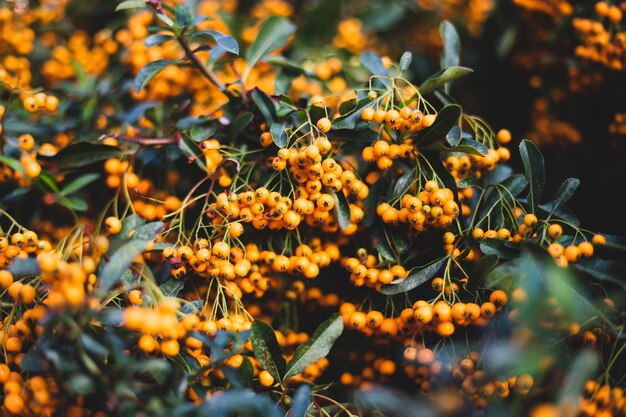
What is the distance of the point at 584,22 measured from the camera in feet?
6.49

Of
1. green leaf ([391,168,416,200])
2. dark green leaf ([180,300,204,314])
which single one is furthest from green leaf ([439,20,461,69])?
dark green leaf ([180,300,204,314])

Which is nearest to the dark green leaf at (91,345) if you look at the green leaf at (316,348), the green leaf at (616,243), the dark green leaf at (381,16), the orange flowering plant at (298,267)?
the orange flowering plant at (298,267)

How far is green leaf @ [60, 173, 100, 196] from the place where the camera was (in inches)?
67.8

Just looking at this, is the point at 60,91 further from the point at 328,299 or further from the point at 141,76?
the point at 328,299

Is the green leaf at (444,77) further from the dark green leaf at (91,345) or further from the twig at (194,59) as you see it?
the dark green leaf at (91,345)

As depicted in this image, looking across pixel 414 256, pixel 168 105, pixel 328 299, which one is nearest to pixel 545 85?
pixel 414 256

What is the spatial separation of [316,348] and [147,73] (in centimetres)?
112

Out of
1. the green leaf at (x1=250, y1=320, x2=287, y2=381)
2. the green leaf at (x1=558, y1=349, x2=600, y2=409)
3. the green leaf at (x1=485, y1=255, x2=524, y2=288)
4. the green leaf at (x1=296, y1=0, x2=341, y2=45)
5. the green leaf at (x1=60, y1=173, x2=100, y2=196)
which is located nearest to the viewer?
the green leaf at (x1=558, y1=349, x2=600, y2=409)

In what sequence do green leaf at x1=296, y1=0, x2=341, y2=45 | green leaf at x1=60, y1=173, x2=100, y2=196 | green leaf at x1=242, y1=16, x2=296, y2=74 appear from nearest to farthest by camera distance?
1. green leaf at x1=60, y1=173, x2=100, y2=196
2. green leaf at x1=242, y1=16, x2=296, y2=74
3. green leaf at x1=296, y1=0, x2=341, y2=45

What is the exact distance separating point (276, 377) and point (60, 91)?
69.6 inches

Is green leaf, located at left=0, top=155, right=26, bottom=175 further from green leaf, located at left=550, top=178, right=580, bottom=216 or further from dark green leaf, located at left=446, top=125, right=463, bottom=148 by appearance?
green leaf, located at left=550, top=178, right=580, bottom=216

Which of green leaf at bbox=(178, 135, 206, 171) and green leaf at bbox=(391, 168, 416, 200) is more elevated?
green leaf at bbox=(178, 135, 206, 171)

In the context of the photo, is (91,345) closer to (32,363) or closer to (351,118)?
(32,363)

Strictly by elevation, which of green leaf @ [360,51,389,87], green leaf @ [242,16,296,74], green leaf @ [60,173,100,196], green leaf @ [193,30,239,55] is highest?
green leaf @ [193,30,239,55]
